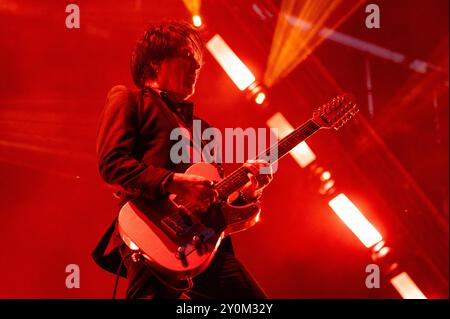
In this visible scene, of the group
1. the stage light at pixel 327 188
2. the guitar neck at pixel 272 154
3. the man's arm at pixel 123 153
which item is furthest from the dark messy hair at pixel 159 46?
the stage light at pixel 327 188

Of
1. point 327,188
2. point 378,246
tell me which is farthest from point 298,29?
point 378,246

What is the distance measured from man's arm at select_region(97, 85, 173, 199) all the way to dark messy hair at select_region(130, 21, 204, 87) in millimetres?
327

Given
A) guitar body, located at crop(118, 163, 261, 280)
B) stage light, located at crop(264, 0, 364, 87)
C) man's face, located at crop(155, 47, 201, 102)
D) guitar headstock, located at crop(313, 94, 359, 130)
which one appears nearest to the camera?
guitar body, located at crop(118, 163, 261, 280)

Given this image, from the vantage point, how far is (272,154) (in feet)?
8.68

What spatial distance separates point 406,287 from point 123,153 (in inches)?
99.3

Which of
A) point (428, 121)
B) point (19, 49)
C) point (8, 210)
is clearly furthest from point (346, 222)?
point (19, 49)

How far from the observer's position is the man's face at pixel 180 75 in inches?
101

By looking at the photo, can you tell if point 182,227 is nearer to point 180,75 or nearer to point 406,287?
point 180,75

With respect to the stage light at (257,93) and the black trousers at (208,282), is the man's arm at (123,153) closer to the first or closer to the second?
the black trousers at (208,282)

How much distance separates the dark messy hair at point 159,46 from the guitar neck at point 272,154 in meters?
0.58

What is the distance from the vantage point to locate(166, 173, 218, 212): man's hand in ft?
6.88

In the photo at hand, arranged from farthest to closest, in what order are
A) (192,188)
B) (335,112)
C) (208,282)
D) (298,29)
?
(298,29) → (335,112) → (208,282) → (192,188)

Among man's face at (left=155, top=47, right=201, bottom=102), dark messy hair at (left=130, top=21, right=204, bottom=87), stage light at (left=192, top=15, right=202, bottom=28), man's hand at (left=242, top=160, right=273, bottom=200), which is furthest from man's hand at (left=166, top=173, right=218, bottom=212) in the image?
stage light at (left=192, top=15, right=202, bottom=28)

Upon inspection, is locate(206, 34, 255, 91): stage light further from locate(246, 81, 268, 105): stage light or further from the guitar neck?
the guitar neck
